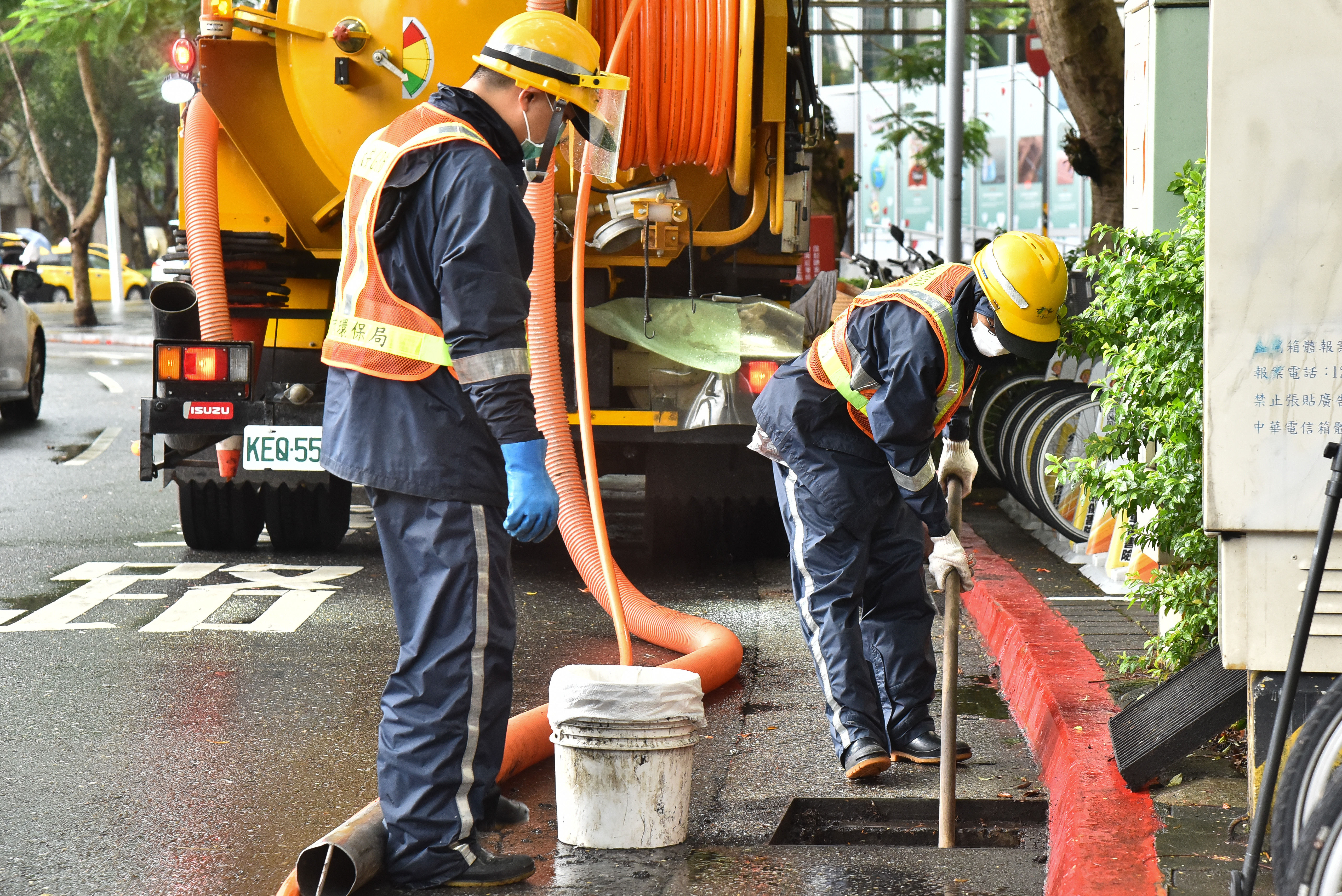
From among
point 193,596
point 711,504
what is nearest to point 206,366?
point 193,596

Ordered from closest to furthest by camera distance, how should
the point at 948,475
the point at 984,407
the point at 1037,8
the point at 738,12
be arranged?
the point at 948,475, the point at 738,12, the point at 984,407, the point at 1037,8

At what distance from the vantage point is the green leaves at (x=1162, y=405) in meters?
3.91

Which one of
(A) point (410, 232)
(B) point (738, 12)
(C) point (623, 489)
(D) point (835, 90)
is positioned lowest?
(C) point (623, 489)

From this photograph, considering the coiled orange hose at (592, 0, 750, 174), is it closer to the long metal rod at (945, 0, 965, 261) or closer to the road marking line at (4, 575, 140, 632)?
the road marking line at (4, 575, 140, 632)

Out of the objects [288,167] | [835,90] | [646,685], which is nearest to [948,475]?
[646,685]

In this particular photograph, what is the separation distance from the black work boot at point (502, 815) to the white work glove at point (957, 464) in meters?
1.57

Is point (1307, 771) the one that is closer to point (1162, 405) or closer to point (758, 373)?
point (1162, 405)

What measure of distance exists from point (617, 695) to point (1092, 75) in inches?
290

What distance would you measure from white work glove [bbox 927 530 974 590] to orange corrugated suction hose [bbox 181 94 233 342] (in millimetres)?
4007

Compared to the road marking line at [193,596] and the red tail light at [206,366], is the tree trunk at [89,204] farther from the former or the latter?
the road marking line at [193,596]

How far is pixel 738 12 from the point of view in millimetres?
6348

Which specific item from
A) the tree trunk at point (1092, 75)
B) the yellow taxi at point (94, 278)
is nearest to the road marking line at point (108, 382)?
the tree trunk at point (1092, 75)

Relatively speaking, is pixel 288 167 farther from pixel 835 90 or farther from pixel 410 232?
pixel 835 90

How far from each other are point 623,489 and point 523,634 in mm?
3975
